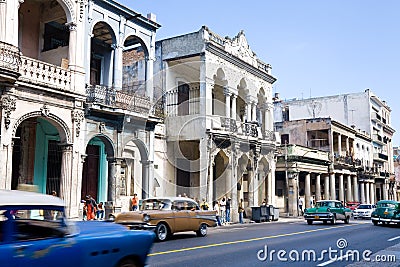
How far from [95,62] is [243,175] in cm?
1435

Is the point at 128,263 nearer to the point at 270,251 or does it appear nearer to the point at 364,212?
the point at 270,251

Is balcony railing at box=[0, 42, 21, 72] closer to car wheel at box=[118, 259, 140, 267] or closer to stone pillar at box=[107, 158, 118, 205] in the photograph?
stone pillar at box=[107, 158, 118, 205]

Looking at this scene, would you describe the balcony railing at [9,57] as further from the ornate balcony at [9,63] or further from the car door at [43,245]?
the car door at [43,245]

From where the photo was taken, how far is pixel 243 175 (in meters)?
31.6

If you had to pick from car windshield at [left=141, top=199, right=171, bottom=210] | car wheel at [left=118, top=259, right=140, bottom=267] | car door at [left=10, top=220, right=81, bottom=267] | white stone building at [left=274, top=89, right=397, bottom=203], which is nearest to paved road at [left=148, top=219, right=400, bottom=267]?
car windshield at [left=141, top=199, right=171, bottom=210]

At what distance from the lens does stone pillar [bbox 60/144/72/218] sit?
17109mm

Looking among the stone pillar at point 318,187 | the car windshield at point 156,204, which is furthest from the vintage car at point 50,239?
the stone pillar at point 318,187

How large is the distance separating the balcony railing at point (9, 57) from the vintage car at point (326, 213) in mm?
17533

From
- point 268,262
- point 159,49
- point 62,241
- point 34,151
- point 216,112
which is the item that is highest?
point 159,49

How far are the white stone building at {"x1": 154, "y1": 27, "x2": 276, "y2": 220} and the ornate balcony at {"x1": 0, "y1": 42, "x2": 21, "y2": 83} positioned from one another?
11.2 meters

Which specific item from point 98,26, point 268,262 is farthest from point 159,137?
point 268,262

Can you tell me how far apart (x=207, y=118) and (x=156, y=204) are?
403 inches

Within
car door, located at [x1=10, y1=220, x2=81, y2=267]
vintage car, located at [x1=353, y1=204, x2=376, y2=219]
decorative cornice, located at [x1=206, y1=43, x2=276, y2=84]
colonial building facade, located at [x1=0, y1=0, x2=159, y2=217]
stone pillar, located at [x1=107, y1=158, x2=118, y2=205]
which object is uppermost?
decorative cornice, located at [x1=206, y1=43, x2=276, y2=84]

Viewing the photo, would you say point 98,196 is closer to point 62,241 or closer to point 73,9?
point 73,9
